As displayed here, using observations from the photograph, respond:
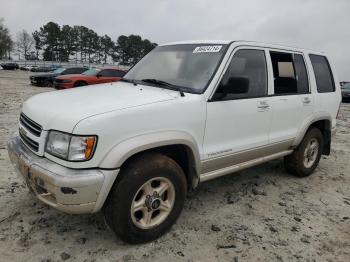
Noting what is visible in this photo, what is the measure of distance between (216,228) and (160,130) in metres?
1.26

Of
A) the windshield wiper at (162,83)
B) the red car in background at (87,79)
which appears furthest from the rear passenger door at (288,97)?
the red car in background at (87,79)

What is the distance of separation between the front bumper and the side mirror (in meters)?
1.47

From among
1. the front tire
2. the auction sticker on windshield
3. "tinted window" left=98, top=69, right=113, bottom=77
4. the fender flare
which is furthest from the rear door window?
"tinted window" left=98, top=69, right=113, bottom=77

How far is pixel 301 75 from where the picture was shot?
188 inches

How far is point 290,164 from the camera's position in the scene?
16.7 feet

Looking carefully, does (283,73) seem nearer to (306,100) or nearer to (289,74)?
(289,74)

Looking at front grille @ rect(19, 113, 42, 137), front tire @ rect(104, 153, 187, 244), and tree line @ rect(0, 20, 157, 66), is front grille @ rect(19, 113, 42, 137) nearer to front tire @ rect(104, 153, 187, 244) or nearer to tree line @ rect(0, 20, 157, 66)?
front tire @ rect(104, 153, 187, 244)

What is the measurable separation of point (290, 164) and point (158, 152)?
104 inches

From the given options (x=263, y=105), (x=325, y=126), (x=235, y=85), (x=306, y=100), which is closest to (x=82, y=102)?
(x=235, y=85)

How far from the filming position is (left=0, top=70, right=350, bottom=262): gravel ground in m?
3.05

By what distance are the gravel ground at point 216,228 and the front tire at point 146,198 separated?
17 centimetres

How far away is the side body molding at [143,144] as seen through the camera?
107 inches

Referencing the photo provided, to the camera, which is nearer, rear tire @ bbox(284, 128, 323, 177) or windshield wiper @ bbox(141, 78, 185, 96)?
windshield wiper @ bbox(141, 78, 185, 96)

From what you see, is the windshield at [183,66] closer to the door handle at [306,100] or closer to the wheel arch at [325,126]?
the door handle at [306,100]
